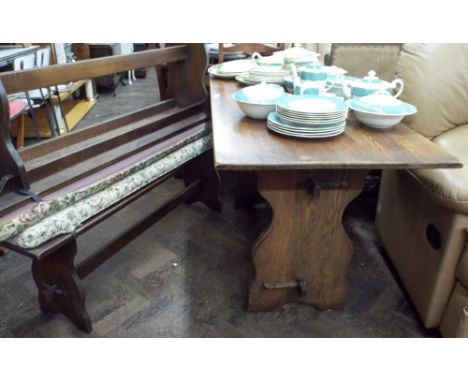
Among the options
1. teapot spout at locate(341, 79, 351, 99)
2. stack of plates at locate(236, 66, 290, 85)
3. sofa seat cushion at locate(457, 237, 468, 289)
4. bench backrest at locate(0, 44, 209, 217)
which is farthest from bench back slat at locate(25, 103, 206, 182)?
sofa seat cushion at locate(457, 237, 468, 289)

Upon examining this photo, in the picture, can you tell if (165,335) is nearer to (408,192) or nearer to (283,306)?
(283,306)

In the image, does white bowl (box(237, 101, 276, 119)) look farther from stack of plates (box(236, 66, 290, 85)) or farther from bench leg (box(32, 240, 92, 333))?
bench leg (box(32, 240, 92, 333))

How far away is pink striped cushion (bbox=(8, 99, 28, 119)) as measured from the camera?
2295 millimetres

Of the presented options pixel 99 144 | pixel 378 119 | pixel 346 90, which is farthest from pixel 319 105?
pixel 99 144

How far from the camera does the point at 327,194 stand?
1.21m

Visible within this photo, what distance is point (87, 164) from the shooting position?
134 cm

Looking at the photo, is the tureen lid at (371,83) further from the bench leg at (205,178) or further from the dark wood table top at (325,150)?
the bench leg at (205,178)

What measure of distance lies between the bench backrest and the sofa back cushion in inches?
38.7

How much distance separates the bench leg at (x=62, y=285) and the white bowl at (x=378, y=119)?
3.51 feet

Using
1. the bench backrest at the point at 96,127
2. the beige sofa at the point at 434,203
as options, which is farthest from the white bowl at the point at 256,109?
the beige sofa at the point at 434,203

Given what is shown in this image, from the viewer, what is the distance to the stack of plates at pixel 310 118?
3.60ft

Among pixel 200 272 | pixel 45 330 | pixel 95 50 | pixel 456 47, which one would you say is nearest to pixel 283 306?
pixel 200 272

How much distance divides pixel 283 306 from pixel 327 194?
0.53 metres

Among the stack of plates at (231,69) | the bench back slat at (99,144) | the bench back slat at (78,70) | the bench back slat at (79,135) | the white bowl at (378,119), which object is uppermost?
the bench back slat at (78,70)
